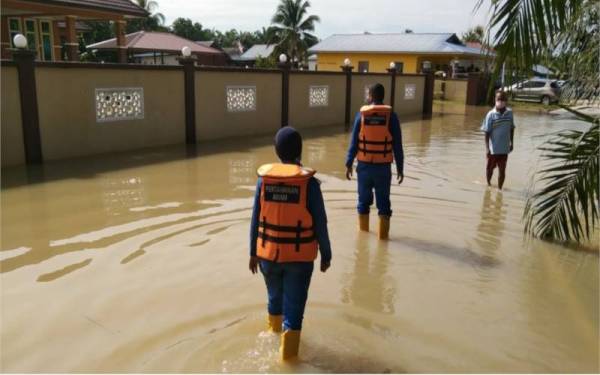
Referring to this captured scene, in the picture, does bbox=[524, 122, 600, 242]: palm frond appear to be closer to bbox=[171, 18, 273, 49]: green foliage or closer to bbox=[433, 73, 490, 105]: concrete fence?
bbox=[433, 73, 490, 105]: concrete fence

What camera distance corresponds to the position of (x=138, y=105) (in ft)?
39.1

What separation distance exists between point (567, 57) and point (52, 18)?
1943cm

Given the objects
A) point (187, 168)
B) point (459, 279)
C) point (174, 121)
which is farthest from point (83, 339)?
point (174, 121)

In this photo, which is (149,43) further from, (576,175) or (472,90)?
(576,175)

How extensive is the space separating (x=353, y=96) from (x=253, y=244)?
16813 mm

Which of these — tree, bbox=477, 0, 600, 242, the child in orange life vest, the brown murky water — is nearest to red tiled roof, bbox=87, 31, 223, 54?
the brown murky water

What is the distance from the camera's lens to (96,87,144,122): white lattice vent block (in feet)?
36.3

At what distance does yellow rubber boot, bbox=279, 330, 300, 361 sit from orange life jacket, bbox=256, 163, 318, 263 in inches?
19.8

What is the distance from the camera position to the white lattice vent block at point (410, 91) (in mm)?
23594

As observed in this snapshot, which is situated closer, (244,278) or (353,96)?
(244,278)

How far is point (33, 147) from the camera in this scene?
987cm

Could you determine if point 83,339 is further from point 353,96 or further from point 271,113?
point 353,96

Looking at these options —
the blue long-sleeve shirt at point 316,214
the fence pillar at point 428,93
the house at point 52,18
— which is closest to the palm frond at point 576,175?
the blue long-sleeve shirt at point 316,214

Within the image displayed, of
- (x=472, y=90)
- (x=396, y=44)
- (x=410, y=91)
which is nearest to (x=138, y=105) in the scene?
(x=410, y=91)
